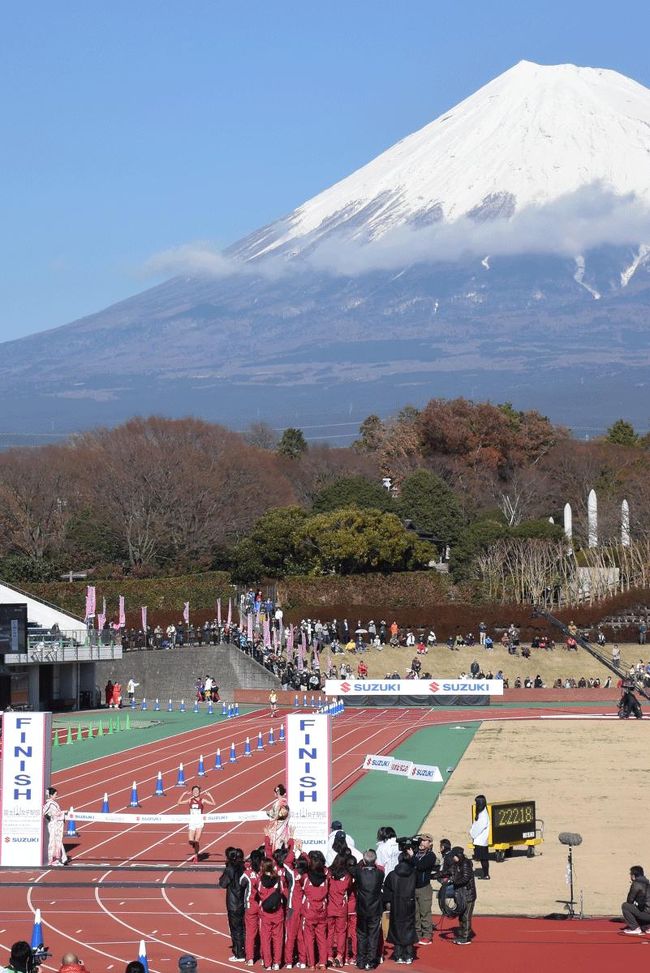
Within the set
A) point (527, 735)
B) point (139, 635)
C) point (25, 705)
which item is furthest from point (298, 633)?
point (527, 735)

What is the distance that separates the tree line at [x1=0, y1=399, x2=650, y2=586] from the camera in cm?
8331

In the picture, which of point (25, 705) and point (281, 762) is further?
point (25, 705)

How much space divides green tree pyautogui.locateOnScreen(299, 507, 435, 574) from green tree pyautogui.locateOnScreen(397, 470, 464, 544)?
367 inches

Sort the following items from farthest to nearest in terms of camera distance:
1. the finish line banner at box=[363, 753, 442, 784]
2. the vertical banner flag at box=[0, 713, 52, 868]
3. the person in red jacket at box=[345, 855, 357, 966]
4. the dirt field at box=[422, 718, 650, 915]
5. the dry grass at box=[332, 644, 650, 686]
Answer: the dry grass at box=[332, 644, 650, 686], the finish line banner at box=[363, 753, 442, 784], the vertical banner flag at box=[0, 713, 52, 868], the dirt field at box=[422, 718, 650, 915], the person in red jacket at box=[345, 855, 357, 966]

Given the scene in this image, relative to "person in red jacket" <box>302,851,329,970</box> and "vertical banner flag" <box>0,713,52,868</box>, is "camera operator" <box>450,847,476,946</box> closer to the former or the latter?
"person in red jacket" <box>302,851,329,970</box>

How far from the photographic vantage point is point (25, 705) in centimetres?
5653

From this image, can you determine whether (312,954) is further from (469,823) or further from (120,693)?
(120,693)

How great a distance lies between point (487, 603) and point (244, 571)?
41.3 ft

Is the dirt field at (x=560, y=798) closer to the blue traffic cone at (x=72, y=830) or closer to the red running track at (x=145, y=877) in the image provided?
the red running track at (x=145, y=877)

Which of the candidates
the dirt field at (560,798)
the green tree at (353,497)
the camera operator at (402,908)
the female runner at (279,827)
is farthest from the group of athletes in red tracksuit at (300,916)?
the green tree at (353,497)

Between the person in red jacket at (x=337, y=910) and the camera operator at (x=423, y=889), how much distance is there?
116cm

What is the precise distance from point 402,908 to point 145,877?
586 cm

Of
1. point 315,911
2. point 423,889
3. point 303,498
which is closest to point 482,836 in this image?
point 423,889

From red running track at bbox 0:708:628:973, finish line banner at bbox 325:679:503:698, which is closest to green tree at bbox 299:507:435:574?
finish line banner at bbox 325:679:503:698
